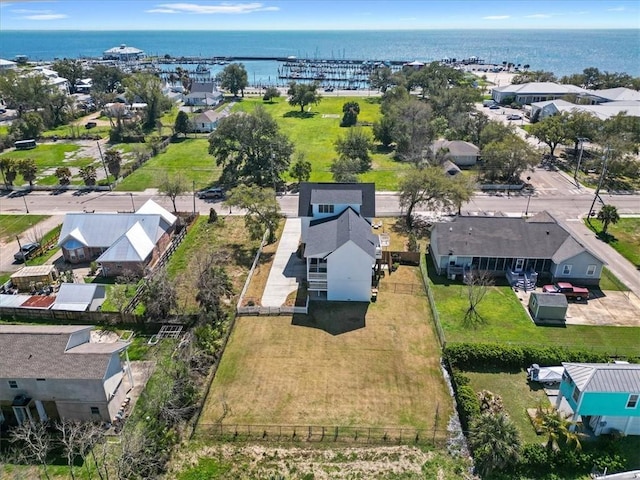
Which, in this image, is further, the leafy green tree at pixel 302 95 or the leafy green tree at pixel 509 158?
the leafy green tree at pixel 302 95

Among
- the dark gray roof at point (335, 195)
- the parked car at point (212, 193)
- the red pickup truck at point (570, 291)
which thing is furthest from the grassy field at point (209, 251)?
the red pickup truck at point (570, 291)

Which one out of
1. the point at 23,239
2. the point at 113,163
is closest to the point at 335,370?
the point at 23,239

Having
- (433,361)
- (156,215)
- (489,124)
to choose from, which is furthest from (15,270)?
(489,124)

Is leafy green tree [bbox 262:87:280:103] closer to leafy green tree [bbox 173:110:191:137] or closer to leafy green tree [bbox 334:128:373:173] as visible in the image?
leafy green tree [bbox 173:110:191:137]

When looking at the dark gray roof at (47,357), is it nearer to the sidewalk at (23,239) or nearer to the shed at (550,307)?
the sidewalk at (23,239)

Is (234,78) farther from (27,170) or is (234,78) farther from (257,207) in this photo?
(257,207)

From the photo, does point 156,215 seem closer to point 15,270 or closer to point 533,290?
point 15,270
